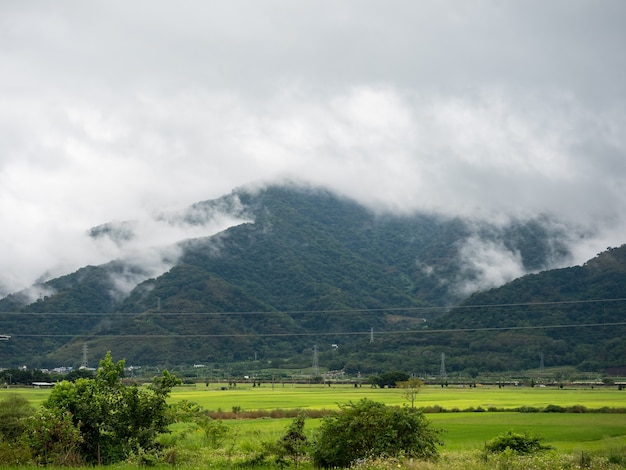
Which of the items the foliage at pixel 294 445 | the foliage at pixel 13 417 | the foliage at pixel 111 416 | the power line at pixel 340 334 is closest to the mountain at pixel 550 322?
the power line at pixel 340 334

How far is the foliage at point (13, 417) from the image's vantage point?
25686mm

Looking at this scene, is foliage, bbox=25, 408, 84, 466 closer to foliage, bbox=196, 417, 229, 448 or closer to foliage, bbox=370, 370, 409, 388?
foliage, bbox=196, 417, 229, 448

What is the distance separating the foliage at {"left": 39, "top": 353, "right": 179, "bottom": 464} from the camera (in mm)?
25281

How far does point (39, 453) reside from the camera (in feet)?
77.8

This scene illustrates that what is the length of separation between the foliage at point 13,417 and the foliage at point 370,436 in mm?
10468

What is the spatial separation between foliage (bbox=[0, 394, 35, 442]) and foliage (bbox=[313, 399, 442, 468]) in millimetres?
10468

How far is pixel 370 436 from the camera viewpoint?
23.2m

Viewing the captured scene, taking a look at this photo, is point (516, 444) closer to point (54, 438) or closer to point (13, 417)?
point (54, 438)

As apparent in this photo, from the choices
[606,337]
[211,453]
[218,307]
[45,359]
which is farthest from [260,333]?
[211,453]

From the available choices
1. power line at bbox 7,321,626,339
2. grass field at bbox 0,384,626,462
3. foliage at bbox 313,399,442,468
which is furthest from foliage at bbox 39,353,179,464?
power line at bbox 7,321,626,339

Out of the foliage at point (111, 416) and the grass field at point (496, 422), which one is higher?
the foliage at point (111, 416)

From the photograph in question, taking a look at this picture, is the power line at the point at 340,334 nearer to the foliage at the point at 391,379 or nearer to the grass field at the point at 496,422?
the foliage at the point at 391,379

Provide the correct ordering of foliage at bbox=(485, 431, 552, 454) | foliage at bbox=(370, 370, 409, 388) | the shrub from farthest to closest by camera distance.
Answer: foliage at bbox=(370, 370, 409, 388) → the shrub → foliage at bbox=(485, 431, 552, 454)

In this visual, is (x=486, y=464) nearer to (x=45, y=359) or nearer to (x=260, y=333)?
(x=45, y=359)
